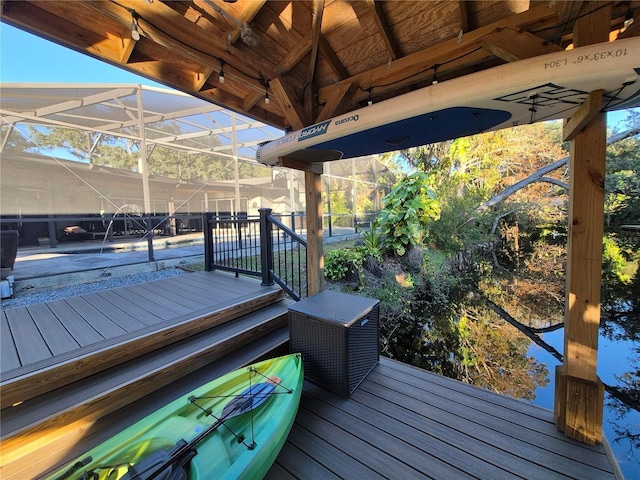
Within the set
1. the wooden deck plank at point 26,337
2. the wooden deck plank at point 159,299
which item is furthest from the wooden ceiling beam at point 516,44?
the wooden deck plank at point 26,337

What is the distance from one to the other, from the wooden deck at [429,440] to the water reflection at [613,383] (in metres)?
0.85

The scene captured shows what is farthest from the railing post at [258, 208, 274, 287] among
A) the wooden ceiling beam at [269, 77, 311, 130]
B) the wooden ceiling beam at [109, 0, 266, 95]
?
the wooden ceiling beam at [109, 0, 266, 95]

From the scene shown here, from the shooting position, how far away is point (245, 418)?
1.53 meters

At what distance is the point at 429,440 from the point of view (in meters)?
1.65

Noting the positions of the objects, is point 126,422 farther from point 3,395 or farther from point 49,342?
point 49,342

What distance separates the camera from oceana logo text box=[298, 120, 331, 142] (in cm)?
197

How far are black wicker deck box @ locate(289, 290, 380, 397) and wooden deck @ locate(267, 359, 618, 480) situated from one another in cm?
14

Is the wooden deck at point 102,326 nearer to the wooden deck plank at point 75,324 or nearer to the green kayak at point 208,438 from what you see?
the wooden deck plank at point 75,324

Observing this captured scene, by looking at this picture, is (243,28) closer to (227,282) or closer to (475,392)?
(227,282)

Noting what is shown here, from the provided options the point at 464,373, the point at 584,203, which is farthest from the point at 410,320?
the point at 584,203

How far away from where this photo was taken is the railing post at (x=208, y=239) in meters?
4.22

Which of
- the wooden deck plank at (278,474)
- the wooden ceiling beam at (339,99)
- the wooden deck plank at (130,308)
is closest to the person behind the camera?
the wooden deck plank at (278,474)

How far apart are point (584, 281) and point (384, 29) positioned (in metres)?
2.10

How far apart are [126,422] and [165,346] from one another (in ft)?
2.14
